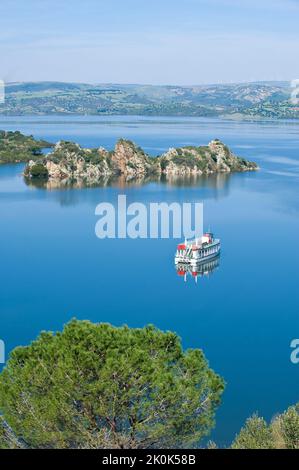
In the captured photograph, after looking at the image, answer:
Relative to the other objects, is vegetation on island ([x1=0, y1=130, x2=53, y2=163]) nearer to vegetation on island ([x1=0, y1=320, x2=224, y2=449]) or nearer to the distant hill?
vegetation on island ([x1=0, y1=320, x2=224, y2=449])

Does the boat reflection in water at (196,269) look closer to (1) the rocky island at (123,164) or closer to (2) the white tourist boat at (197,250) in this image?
(2) the white tourist boat at (197,250)

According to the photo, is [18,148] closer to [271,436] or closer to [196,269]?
[196,269]

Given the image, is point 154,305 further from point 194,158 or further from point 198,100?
point 198,100

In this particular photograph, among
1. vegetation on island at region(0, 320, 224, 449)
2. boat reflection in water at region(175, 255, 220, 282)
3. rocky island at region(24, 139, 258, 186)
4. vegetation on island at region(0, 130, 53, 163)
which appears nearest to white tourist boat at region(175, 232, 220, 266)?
boat reflection in water at region(175, 255, 220, 282)

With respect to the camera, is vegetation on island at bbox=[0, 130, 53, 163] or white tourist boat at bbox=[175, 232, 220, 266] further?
vegetation on island at bbox=[0, 130, 53, 163]

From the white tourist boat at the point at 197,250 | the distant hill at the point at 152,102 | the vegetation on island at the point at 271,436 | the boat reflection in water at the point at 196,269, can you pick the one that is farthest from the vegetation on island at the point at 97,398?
the distant hill at the point at 152,102

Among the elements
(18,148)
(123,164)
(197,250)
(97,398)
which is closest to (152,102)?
(18,148)
